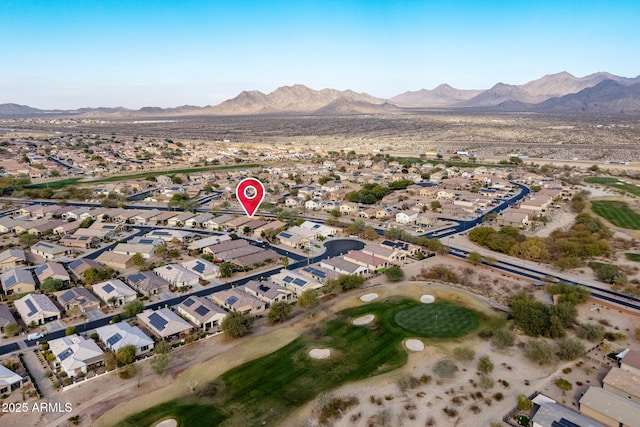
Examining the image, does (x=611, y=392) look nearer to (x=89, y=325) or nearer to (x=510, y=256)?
(x=510, y=256)

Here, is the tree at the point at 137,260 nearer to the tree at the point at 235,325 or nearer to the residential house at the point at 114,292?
the residential house at the point at 114,292

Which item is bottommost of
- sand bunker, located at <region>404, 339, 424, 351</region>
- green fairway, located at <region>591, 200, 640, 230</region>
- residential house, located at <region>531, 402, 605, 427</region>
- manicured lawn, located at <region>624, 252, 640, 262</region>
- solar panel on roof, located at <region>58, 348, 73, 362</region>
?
green fairway, located at <region>591, 200, 640, 230</region>

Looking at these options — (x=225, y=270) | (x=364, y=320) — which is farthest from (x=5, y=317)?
(x=364, y=320)

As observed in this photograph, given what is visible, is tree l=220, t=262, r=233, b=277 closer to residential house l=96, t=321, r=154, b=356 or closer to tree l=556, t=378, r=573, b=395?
residential house l=96, t=321, r=154, b=356

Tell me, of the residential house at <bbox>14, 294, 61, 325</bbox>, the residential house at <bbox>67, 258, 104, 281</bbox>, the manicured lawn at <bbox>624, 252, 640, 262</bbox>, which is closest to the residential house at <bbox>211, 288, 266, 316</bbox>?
the residential house at <bbox>14, 294, 61, 325</bbox>

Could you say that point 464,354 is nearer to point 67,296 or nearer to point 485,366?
point 485,366

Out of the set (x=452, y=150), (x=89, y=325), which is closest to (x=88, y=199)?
(x=89, y=325)

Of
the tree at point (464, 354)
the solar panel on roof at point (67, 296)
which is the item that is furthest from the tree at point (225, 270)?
the tree at point (464, 354)
